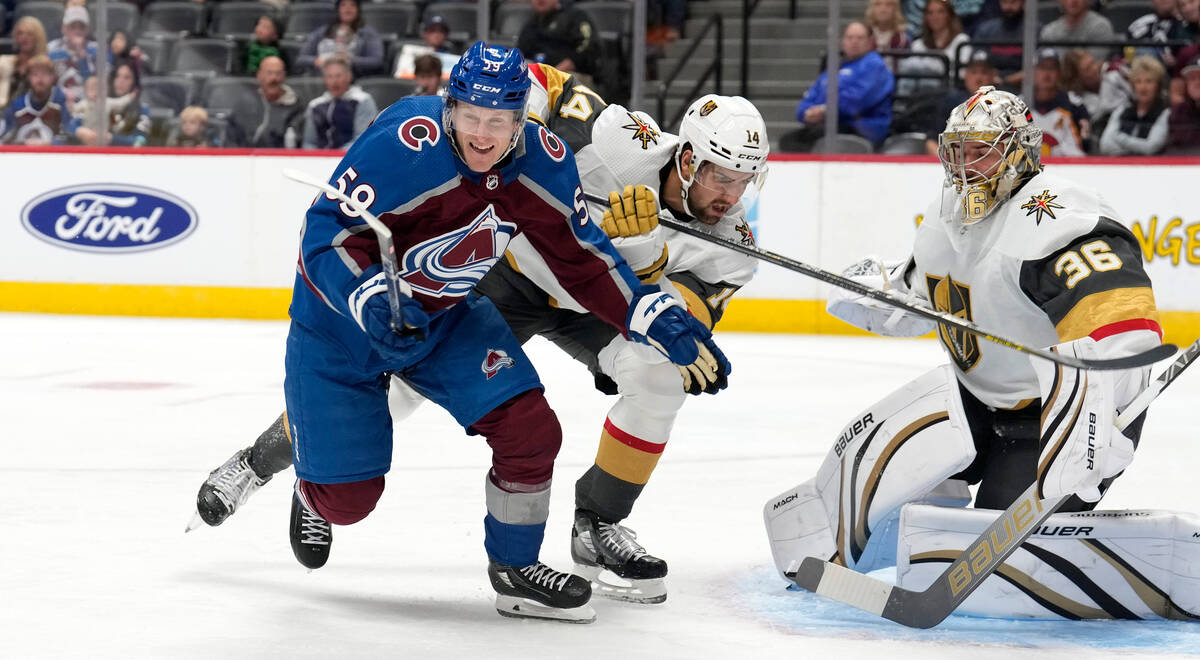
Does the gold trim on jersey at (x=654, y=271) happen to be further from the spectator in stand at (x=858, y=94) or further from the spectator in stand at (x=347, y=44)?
the spectator in stand at (x=347, y=44)

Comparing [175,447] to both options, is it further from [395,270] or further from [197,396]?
[395,270]

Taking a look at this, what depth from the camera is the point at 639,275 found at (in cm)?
296

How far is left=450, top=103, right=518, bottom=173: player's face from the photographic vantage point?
2.39m

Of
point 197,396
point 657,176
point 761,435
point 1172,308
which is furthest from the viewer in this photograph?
point 1172,308

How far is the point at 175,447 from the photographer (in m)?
4.09

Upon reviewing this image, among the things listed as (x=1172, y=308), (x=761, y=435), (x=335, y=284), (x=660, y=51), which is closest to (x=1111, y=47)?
(x=1172, y=308)

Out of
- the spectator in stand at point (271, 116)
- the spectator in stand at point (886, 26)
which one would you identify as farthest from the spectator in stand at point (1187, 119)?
the spectator in stand at point (271, 116)

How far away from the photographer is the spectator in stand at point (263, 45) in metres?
7.81

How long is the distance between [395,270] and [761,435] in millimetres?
2354

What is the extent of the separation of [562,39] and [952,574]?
5.30 m

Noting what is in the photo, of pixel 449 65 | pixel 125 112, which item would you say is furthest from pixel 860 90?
pixel 125 112

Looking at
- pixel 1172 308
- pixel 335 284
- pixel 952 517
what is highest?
pixel 335 284

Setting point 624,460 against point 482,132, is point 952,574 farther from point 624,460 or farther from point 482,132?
point 482,132

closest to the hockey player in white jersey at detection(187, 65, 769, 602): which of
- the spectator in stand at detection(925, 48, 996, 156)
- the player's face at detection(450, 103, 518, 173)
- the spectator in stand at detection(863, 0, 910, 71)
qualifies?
the player's face at detection(450, 103, 518, 173)
